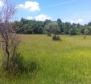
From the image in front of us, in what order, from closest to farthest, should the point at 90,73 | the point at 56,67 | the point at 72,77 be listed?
the point at 72,77 < the point at 90,73 < the point at 56,67

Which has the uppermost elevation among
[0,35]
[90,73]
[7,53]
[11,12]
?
[11,12]

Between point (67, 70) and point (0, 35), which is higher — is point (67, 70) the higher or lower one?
the lower one

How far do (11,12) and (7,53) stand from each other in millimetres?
2022

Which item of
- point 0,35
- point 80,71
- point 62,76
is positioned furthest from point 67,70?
point 0,35

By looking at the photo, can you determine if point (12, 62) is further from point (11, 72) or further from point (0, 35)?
point (0, 35)

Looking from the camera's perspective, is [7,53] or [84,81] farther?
[7,53]

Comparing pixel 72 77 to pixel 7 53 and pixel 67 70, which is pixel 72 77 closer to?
pixel 67 70

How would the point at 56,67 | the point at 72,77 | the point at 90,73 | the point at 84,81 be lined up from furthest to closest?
the point at 56,67, the point at 90,73, the point at 72,77, the point at 84,81

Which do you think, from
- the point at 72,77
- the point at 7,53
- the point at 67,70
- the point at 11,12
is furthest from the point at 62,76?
the point at 11,12

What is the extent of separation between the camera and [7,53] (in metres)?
14.5

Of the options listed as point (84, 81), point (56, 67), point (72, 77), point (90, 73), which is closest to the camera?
point (84, 81)

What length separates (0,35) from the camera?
45.0ft

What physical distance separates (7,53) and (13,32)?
44.9 inches

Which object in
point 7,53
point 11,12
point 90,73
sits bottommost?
point 90,73
